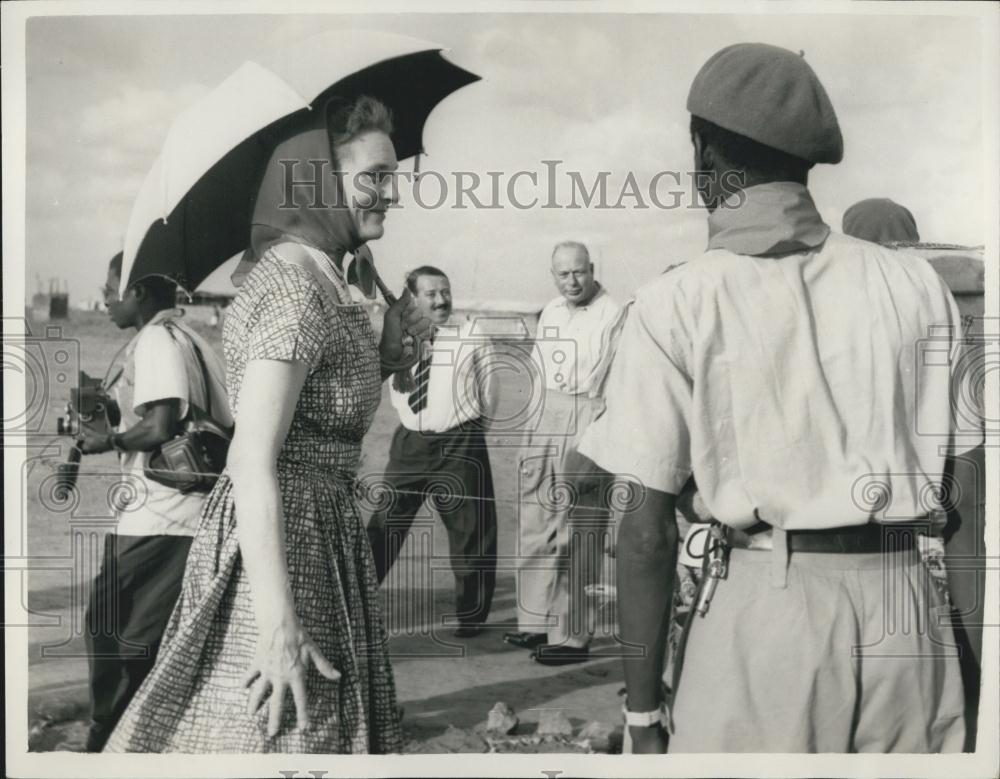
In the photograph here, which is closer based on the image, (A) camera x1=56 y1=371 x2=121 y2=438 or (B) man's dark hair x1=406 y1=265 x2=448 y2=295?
(B) man's dark hair x1=406 y1=265 x2=448 y2=295

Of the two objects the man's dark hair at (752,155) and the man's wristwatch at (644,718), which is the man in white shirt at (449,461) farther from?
the man's dark hair at (752,155)

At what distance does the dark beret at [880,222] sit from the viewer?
396 cm

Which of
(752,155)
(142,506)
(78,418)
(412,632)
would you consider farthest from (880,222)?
(78,418)

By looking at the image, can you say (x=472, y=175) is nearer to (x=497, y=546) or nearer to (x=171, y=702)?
(x=497, y=546)

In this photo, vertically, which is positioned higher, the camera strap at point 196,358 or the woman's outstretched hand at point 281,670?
the camera strap at point 196,358

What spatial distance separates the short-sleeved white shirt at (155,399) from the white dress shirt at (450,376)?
679 millimetres

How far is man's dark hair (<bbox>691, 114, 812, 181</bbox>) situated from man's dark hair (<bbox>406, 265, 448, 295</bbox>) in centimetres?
110

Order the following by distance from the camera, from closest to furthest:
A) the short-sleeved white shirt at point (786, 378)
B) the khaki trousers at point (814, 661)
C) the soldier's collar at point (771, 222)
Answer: the khaki trousers at point (814, 661) → the short-sleeved white shirt at point (786, 378) → the soldier's collar at point (771, 222)

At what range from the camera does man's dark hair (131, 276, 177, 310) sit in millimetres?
4051

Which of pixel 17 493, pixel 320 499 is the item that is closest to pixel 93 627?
pixel 17 493

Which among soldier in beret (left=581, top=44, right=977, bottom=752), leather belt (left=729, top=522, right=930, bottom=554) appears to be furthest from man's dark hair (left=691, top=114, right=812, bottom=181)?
leather belt (left=729, top=522, right=930, bottom=554)

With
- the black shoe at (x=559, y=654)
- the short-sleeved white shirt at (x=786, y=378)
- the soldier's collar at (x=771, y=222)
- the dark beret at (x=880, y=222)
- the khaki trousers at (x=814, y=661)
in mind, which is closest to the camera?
the khaki trousers at (x=814, y=661)

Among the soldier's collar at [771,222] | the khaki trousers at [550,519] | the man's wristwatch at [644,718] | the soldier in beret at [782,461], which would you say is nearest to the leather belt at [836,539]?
the soldier in beret at [782,461]

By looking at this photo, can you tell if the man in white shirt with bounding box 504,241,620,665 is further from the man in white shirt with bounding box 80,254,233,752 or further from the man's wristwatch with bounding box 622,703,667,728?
the man in white shirt with bounding box 80,254,233,752
